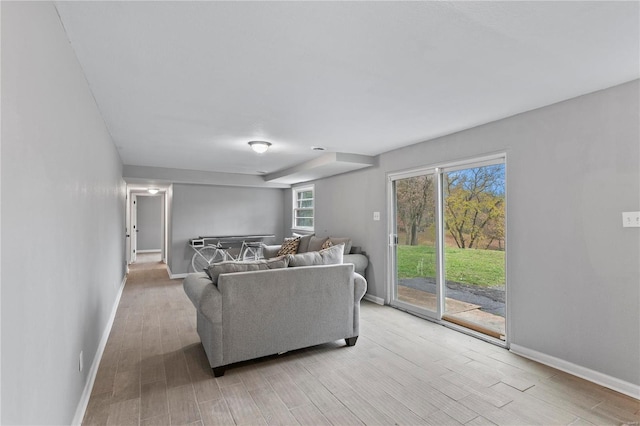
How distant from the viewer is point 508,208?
10.4 ft

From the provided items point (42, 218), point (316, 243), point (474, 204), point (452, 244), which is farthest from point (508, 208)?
point (42, 218)

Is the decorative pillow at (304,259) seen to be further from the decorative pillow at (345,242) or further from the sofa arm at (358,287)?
the decorative pillow at (345,242)

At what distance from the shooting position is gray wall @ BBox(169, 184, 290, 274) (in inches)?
269

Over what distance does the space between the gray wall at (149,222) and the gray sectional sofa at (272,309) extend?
9741 mm

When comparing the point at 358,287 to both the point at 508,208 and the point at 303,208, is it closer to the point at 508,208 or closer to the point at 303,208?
the point at 508,208

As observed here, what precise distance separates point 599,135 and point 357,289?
95.0 inches

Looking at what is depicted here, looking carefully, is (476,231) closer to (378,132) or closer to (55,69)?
(378,132)

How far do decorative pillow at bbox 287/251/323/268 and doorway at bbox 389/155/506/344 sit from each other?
169cm

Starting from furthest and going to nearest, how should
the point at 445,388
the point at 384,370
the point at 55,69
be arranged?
the point at 384,370 → the point at 445,388 → the point at 55,69

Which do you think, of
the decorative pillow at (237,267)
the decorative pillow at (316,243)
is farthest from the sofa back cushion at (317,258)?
the decorative pillow at (316,243)

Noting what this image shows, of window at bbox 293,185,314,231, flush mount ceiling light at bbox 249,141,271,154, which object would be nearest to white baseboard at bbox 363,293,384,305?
window at bbox 293,185,314,231

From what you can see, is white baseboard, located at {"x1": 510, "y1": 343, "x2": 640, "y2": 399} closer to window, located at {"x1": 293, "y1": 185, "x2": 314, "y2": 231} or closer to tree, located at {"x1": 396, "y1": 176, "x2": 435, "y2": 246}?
tree, located at {"x1": 396, "y1": 176, "x2": 435, "y2": 246}

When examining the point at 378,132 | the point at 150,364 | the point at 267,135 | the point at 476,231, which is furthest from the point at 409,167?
the point at 150,364

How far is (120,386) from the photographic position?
96.0 inches
